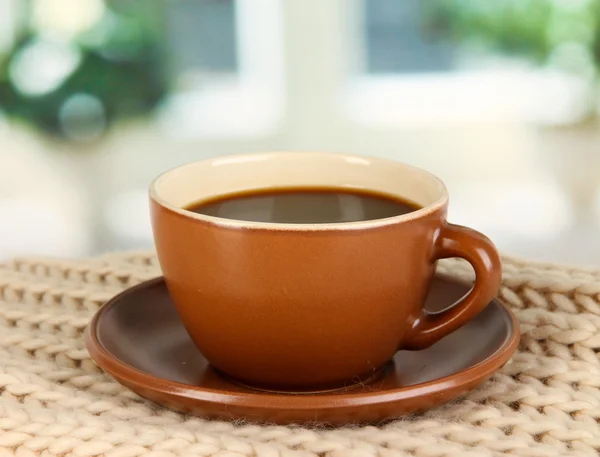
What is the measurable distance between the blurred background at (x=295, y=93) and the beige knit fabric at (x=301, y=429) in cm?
191

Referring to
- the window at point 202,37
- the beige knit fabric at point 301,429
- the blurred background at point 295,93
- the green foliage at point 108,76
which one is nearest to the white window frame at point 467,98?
the blurred background at point 295,93

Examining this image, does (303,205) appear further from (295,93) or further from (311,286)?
(295,93)

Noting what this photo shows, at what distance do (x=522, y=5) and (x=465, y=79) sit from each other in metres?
0.30

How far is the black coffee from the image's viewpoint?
0.58 meters

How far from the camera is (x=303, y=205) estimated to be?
597 millimetres

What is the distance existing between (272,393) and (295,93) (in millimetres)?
2230

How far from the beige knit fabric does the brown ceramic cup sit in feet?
0.15

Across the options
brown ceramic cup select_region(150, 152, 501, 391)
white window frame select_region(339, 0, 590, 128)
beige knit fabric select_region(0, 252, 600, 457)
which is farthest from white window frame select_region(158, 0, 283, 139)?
brown ceramic cup select_region(150, 152, 501, 391)

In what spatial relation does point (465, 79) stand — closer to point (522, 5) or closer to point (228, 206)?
point (522, 5)

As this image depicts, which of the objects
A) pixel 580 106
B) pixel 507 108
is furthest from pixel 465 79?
pixel 580 106

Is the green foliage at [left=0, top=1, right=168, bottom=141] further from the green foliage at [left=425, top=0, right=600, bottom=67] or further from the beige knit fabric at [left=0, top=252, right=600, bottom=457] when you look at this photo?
the beige knit fabric at [left=0, top=252, right=600, bottom=457]

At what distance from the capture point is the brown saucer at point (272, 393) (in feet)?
1.46

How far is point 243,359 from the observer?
50 cm

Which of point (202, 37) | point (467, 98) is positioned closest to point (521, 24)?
point (467, 98)
